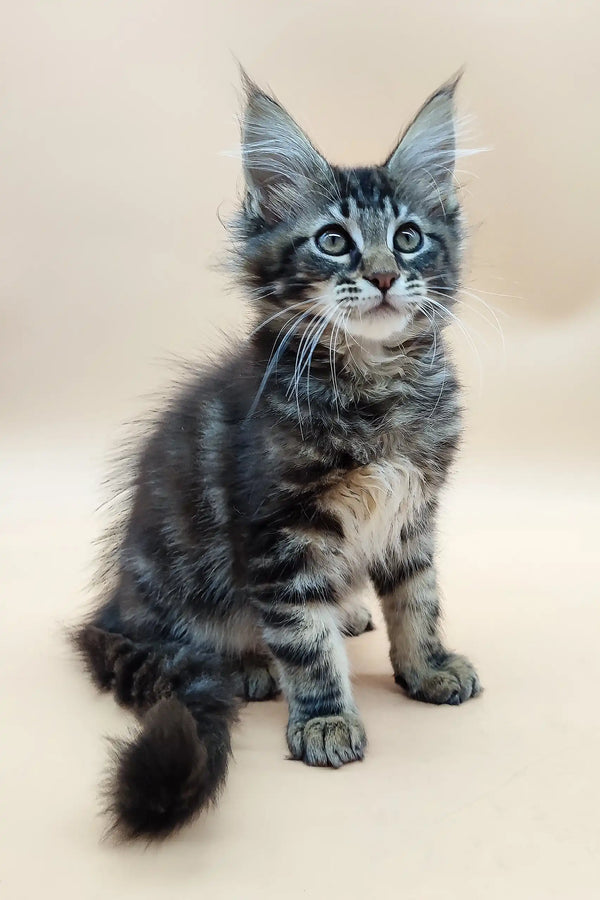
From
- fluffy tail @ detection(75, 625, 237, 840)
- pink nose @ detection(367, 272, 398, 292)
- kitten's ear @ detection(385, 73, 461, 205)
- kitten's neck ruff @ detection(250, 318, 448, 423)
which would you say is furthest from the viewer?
kitten's ear @ detection(385, 73, 461, 205)

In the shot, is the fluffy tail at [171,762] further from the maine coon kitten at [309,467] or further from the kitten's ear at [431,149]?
the kitten's ear at [431,149]

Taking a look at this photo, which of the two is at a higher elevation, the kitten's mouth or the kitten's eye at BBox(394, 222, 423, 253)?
the kitten's eye at BBox(394, 222, 423, 253)

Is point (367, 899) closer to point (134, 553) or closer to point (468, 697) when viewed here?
point (468, 697)

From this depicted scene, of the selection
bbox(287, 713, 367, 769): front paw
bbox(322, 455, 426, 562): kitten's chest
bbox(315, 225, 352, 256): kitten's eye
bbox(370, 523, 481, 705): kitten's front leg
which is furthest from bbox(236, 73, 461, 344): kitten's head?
bbox(287, 713, 367, 769): front paw

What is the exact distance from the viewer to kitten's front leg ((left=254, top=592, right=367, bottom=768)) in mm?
1476

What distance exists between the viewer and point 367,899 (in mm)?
1085

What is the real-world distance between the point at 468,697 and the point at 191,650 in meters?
0.54

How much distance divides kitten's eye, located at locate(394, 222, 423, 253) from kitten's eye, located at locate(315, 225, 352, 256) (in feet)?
0.31

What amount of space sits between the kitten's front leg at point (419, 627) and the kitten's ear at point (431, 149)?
67 cm

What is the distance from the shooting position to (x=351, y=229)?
148 centimetres

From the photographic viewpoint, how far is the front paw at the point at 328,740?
1.42 m

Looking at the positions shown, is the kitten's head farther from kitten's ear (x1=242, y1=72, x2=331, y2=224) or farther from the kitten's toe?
the kitten's toe

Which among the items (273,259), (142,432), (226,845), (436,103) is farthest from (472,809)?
(436,103)

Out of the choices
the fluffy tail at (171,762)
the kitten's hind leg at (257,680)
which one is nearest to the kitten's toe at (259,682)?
the kitten's hind leg at (257,680)
